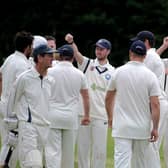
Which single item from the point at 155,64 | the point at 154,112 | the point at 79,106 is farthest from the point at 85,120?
the point at 154,112

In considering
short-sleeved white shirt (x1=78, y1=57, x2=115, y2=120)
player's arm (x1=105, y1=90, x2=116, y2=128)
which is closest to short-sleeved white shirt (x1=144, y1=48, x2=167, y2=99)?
short-sleeved white shirt (x1=78, y1=57, x2=115, y2=120)

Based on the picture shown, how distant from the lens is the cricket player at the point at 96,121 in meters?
12.6

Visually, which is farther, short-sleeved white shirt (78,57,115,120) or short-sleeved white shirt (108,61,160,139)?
short-sleeved white shirt (78,57,115,120)

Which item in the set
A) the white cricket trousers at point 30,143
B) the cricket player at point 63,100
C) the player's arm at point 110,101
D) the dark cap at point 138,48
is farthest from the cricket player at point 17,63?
the dark cap at point 138,48

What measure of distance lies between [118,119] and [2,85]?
1.94m

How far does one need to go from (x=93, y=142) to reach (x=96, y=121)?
328mm

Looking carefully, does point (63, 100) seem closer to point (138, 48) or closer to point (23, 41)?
point (23, 41)

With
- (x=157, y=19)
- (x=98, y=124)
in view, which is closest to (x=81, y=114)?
(x=98, y=124)

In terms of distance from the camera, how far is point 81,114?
495 inches

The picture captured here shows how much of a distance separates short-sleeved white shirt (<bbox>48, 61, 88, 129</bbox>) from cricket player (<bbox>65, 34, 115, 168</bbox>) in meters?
0.65

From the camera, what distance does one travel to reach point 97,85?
41.5 ft

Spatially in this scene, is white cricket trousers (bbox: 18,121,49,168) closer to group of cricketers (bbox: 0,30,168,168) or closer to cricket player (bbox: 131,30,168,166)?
group of cricketers (bbox: 0,30,168,168)

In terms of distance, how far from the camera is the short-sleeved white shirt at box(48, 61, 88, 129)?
11852 mm

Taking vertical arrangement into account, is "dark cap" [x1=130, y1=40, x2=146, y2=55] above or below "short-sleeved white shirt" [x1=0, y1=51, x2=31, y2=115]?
above
